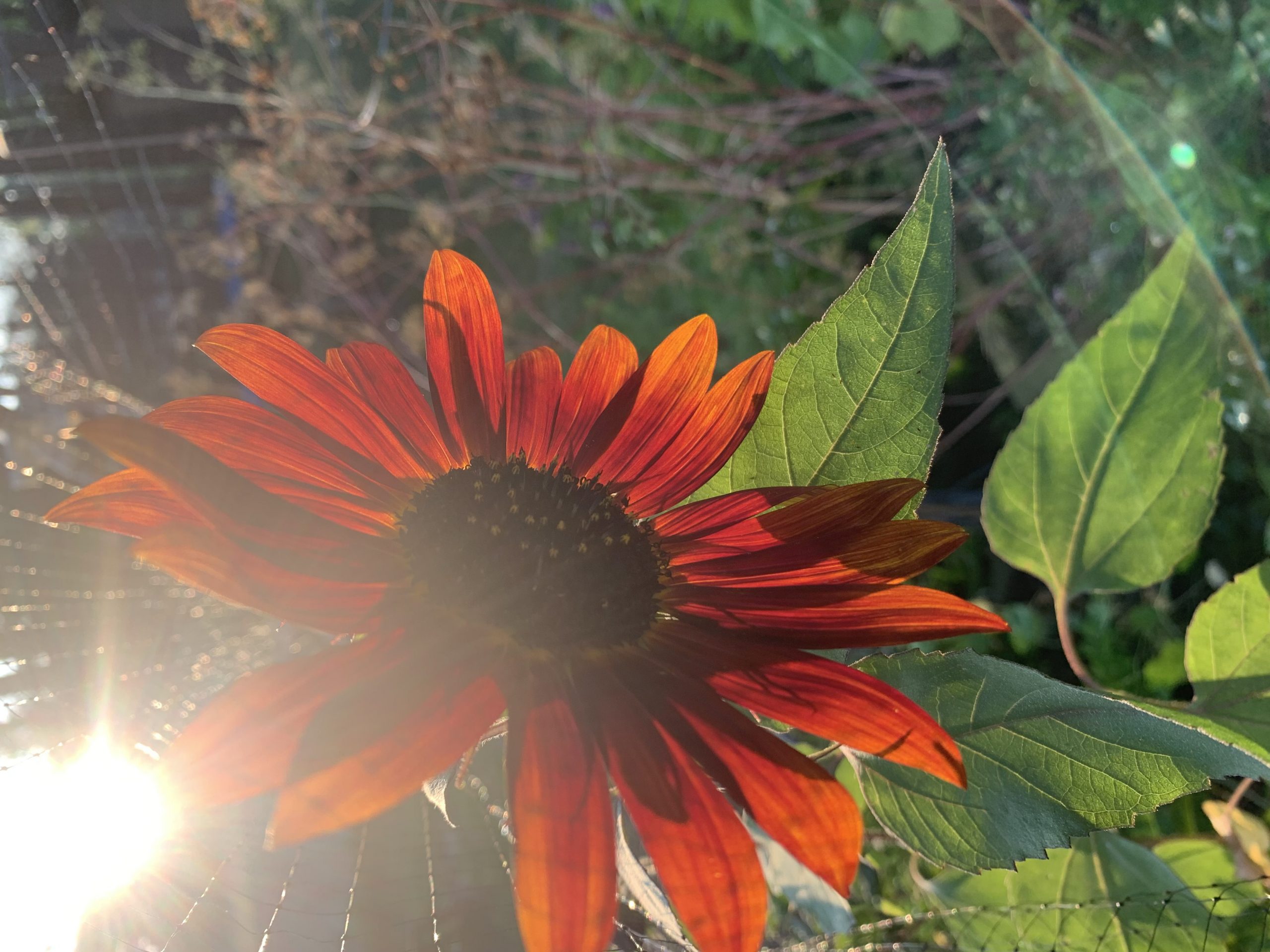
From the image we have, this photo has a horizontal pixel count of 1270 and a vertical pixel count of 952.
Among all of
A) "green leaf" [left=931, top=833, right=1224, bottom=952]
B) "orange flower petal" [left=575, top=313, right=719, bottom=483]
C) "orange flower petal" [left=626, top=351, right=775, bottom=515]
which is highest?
"orange flower petal" [left=575, top=313, right=719, bottom=483]

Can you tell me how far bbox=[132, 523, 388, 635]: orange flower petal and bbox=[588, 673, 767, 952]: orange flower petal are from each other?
0.18ft

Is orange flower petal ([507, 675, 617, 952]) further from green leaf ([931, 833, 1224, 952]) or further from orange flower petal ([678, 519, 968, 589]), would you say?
green leaf ([931, 833, 1224, 952])

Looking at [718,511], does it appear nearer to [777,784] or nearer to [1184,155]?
[777,784]

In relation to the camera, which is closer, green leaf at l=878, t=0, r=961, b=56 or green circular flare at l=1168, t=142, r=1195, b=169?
green circular flare at l=1168, t=142, r=1195, b=169

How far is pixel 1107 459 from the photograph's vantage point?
0.27m

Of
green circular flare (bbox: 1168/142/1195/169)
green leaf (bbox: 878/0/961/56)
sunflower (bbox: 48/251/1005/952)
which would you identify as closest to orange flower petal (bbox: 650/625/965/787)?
sunflower (bbox: 48/251/1005/952)

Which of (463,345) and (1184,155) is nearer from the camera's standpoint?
(463,345)

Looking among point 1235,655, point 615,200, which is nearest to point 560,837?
point 1235,655

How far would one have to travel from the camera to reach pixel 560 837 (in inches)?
4.8

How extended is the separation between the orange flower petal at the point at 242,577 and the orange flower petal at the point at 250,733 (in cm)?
1

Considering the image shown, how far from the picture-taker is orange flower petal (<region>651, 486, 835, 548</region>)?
0.62 ft

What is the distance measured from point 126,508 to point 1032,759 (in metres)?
0.20

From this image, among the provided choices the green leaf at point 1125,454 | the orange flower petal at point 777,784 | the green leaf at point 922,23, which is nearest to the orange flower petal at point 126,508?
the orange flower petal at point 777,784

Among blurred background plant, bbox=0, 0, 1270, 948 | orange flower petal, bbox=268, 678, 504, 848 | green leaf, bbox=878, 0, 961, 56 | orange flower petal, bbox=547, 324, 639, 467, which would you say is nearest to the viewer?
orange flower petal, bbox=268, 678, 504, 848
